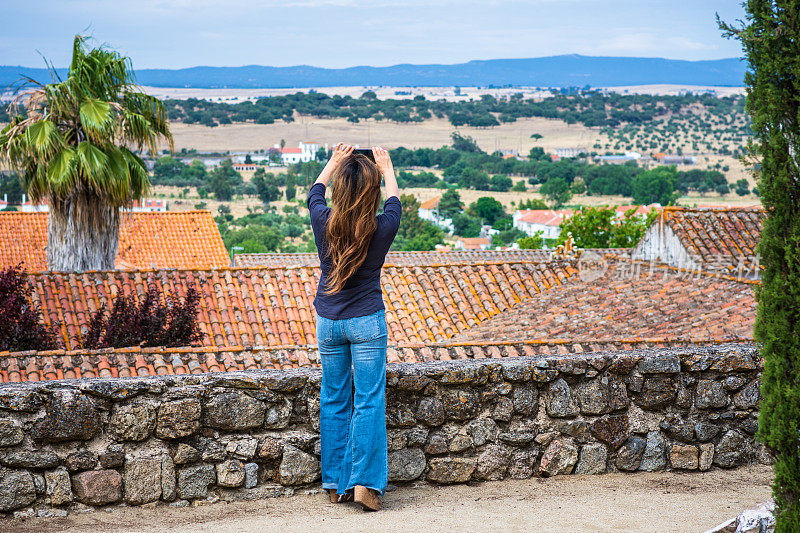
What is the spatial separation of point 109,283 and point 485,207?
69.7 meters

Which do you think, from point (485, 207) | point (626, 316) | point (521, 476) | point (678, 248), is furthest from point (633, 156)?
point (521, 476)

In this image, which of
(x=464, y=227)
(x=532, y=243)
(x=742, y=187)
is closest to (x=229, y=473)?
(x=532, y=243)

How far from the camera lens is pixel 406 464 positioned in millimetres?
4293

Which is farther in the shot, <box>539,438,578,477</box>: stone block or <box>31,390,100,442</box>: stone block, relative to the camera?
<box>539,438,578,477</box>: stone block

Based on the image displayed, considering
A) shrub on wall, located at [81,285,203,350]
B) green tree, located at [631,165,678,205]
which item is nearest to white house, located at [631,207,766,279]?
shrub on wall, located at [81,285,203,350]

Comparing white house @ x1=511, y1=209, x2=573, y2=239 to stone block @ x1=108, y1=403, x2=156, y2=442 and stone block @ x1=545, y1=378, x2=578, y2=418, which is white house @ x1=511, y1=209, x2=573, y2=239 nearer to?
stone block @ x1=545, y1=378, x2=578, y2=418

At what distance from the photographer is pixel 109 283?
1315cm

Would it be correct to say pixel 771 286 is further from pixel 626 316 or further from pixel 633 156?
Answer: pixel 633 156

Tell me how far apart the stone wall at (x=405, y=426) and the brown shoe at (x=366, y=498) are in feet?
1.10

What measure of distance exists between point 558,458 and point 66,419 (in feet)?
8.76

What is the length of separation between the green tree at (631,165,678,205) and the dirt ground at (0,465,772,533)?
77038 millimetres

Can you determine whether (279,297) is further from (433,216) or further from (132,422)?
(433,216)

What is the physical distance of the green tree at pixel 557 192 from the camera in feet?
289

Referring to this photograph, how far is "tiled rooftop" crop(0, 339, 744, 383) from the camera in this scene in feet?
29.0
